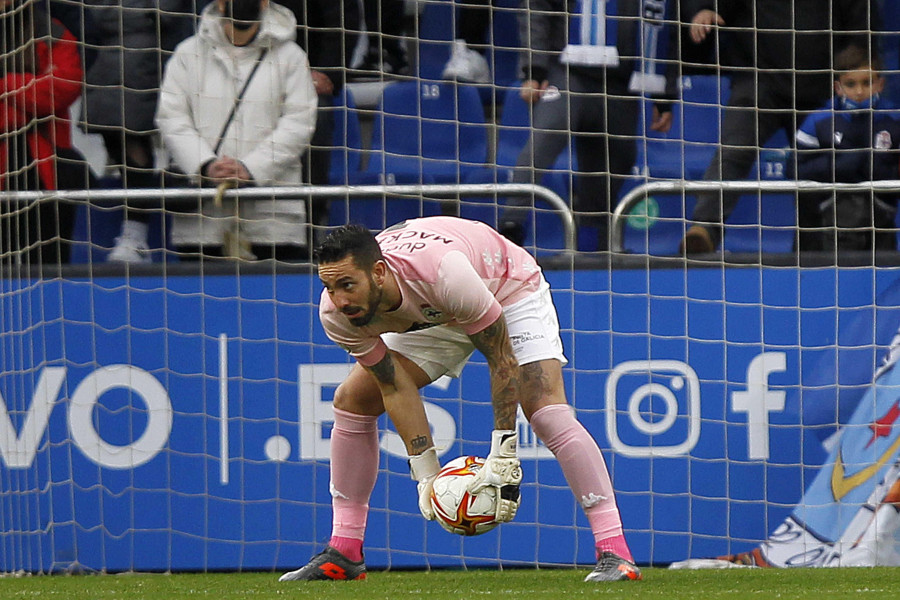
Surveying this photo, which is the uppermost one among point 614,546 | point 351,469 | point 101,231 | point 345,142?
point 345,142

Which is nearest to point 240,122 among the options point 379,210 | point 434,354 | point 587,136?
point 379,210

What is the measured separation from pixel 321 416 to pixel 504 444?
1783 mm

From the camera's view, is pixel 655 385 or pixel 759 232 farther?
pixel 759 232

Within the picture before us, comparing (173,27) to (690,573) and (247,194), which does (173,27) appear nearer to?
(247,194)

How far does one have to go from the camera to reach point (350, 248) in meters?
3.62

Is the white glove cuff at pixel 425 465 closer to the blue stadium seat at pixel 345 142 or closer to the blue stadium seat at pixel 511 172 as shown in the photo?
the blue stadium seat at pixel 511 172

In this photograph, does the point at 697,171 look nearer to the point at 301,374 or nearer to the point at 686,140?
the point at 686,140

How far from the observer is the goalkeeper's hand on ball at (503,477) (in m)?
3.66

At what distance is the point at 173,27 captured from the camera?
5.95 meters

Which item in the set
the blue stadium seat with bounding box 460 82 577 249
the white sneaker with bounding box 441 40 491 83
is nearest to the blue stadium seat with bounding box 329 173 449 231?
the blue stadium seat with bounding box 460 82 577 249

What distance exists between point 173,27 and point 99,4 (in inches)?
13.7

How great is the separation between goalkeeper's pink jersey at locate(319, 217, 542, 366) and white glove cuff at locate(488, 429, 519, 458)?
30cm

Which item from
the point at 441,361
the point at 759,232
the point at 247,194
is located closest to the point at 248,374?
the point at 247,194

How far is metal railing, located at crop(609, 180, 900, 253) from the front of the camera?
562cm
